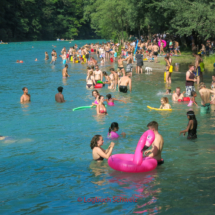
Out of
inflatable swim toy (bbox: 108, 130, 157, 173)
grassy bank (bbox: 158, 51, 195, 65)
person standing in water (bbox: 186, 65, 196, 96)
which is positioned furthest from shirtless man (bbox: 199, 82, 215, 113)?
grassy bank (bbox: 158, 51, 195, 65)

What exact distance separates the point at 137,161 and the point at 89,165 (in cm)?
151

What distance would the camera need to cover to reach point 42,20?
366 ft

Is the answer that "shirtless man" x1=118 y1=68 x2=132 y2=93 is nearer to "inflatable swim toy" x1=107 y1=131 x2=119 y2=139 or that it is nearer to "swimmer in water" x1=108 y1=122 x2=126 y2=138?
"swimmer in water" x1=108 y1=122 x2=126 y2=138

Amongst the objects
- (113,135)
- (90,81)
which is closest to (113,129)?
(113,135)

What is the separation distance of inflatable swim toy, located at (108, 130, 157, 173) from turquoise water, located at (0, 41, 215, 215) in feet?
0.52

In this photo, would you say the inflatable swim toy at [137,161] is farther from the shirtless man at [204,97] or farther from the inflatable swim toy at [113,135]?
the shirtless man at [204,97]

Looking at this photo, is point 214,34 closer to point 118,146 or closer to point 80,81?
point 80,81

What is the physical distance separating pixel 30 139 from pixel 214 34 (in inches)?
557

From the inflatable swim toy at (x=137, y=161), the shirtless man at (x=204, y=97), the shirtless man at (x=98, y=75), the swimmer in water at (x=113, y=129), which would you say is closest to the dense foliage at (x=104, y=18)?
the shirtless man at (x=98, y=75)

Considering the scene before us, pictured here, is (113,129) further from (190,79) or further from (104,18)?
(104,18)

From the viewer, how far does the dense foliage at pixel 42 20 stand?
96.8 metres

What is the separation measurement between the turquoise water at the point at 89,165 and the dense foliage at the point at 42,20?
3329 inches

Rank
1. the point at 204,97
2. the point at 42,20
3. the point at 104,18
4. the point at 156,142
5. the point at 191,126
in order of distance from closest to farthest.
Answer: the point at 156,142
the point at 191,126
the point at 204,97
the point at 104,18
the point at 42,20

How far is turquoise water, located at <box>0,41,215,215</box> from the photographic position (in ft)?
22.3
